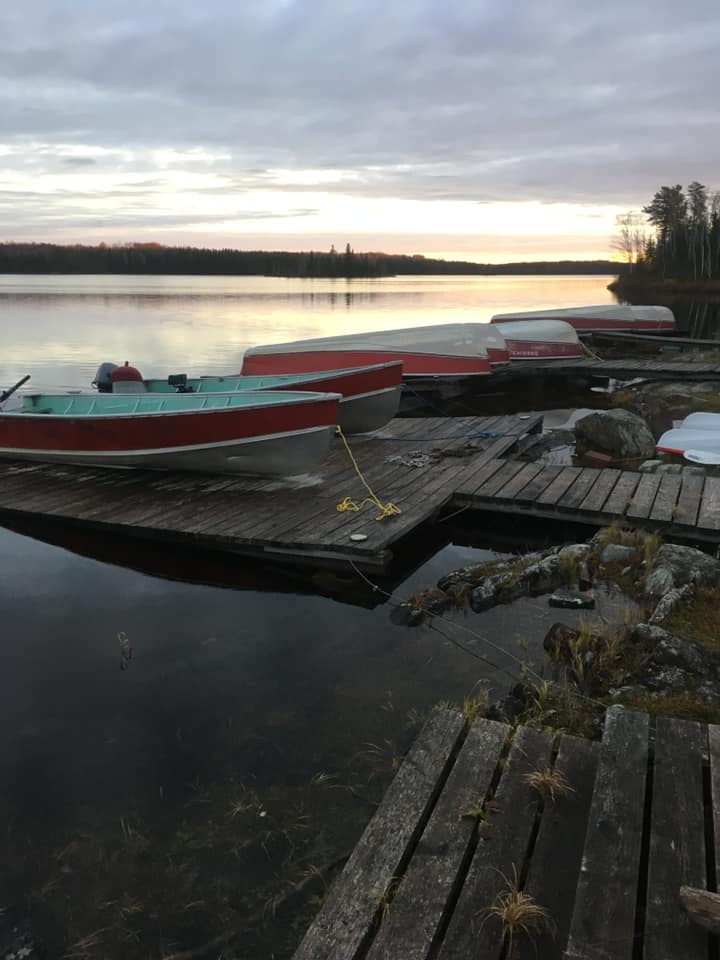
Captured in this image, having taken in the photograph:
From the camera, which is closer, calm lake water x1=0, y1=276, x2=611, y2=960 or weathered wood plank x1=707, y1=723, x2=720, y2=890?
weathered wood plank x1=707, y1=723, x2=720, y2=890

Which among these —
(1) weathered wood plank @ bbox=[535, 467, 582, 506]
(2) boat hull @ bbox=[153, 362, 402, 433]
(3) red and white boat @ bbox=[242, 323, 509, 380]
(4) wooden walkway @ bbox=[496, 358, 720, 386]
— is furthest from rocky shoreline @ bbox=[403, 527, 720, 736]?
(4) wooden walkway @ bbox=[496, 358, 720, 386]

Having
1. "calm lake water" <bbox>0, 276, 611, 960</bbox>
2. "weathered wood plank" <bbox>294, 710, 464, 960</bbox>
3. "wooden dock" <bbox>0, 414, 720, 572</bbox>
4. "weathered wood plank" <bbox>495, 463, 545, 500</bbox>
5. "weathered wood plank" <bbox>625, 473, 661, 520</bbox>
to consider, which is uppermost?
"weathered wood plank" <bbox>294, 710, 464, 960</bbox>

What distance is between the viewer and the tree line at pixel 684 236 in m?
74.0

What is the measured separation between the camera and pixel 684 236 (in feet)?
256

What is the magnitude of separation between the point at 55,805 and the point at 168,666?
5.36 ft

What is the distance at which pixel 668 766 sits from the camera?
317cm

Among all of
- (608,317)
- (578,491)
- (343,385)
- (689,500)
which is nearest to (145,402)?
(343,385)

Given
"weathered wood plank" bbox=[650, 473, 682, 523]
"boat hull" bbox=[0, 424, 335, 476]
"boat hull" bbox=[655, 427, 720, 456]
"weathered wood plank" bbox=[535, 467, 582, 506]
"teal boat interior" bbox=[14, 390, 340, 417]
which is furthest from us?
"boat hull" bbox=[655, 427, 720, 456]

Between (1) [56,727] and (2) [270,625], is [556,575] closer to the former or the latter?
(2) [270,625]

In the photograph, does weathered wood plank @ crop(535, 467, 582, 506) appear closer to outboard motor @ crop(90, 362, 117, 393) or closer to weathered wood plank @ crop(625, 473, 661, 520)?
weathered wood plank @ crop(625, 473, 661, 520)

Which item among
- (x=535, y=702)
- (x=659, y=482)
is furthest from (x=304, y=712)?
(x=659, y=482)

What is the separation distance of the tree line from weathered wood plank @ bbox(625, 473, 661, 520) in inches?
3001

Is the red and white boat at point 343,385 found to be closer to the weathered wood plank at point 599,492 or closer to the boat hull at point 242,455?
the boat hull at point 242,455

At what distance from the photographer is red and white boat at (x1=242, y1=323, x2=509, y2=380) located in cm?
1781
